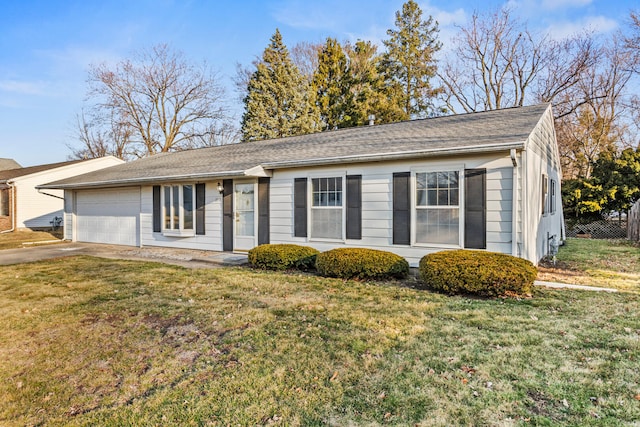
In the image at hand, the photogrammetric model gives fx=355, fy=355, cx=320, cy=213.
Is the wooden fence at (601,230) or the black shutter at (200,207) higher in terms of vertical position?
the black shutter at (200,207)

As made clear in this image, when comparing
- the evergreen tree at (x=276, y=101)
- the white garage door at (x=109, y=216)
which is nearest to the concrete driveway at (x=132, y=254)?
the white garage door at (x=109, y=216)

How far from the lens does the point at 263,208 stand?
9.47 m

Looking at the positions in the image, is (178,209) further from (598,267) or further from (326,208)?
(598,267)

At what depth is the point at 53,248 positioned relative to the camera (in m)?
12.3

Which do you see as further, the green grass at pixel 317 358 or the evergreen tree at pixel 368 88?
the evergreen tree at pixel 368 88

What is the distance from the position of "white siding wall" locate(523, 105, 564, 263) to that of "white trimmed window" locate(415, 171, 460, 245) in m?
1.20

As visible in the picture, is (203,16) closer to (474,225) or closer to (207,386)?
(474,225)

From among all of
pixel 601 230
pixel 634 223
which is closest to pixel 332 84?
pixel 601 230

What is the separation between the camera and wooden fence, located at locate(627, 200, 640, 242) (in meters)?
12.5

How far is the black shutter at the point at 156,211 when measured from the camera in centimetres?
1138

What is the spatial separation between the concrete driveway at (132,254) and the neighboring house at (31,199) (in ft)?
28.4

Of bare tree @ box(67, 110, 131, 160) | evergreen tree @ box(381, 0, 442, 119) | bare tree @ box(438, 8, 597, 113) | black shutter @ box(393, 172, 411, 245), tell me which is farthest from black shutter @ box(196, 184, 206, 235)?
bare tree @ box(67, 110, 131, 160)

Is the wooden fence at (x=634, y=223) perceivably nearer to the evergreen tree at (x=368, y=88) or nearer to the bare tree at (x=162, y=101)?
the evergreen tree at (x=368, y=88)

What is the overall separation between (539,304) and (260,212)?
6631mm
